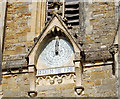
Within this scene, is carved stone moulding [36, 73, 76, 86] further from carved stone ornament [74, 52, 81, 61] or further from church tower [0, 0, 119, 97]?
carved stone ornament [74, 52, 81, 61]

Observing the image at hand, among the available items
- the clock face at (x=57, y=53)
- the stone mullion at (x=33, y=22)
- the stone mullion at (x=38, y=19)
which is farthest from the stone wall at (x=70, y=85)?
the stone mullion at (x=38, y=19)

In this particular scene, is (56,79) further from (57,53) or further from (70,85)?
(57,53)

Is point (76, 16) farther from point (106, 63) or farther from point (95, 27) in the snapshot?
point (106, 63)

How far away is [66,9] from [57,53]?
1895mm

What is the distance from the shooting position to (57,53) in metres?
14.3

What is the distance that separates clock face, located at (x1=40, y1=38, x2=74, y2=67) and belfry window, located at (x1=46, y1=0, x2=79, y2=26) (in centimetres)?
96

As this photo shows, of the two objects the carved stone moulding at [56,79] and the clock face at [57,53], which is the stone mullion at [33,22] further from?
the carved stone moulding at [56,79]

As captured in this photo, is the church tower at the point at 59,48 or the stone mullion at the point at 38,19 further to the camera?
the stone mullion at the point at 38,19

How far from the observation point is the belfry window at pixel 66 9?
606 inches

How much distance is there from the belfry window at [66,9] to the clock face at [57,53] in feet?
3.14

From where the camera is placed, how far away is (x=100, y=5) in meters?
15.2

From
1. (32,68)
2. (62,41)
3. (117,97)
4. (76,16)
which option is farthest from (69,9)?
(117,97)

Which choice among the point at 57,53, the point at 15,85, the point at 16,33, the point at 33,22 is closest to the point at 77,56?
the point at 57,53

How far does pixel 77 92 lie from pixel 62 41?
64.2 inches
